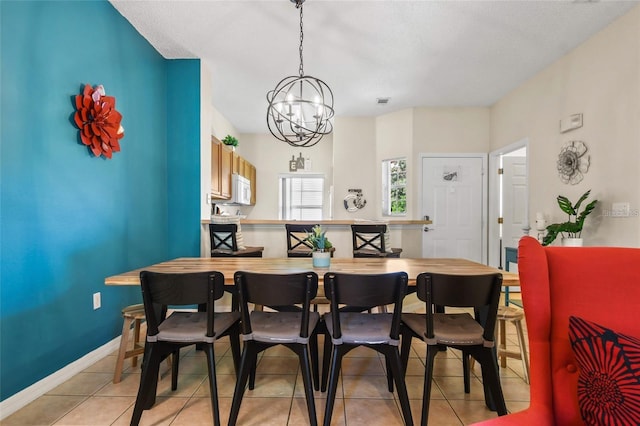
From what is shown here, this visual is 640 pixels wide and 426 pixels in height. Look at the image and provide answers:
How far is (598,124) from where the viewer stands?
2.80 m

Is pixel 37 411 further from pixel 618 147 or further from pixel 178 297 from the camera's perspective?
pixel 618 147

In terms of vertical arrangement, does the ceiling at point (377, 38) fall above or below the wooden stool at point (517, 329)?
above

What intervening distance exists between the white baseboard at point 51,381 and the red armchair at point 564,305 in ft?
7.88

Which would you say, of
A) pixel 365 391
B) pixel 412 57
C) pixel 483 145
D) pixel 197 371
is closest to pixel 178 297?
pixel 197 371

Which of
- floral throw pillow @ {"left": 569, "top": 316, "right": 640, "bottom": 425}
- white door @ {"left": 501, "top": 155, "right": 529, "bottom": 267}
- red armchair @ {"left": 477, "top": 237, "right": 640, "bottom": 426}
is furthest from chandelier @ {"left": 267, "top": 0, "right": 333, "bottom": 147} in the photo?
white door @ {"left": 501, "top": 155, "right": 529, "bottom": 267}

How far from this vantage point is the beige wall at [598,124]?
2.48 metres

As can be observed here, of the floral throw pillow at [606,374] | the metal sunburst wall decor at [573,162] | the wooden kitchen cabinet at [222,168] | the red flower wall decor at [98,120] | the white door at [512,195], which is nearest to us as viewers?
the floral throw pillow at [606,374]

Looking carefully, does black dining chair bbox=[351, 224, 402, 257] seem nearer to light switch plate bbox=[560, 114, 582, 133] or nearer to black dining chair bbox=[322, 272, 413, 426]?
black dining chair bbox=[322, 272, 413, 426]

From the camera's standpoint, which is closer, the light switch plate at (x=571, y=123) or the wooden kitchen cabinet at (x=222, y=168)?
the light switch plate at (x=571, y=123)

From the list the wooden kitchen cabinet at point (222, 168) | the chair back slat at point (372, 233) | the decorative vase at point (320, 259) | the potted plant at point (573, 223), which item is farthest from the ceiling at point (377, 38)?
the decorative vase at point (320, 259)

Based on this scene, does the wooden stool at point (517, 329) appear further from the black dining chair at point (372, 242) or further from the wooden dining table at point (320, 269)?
the black dining chair at point (372, 242)

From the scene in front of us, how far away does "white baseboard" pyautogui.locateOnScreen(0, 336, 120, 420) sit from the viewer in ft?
5.49

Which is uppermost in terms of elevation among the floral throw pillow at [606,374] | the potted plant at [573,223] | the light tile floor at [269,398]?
the potted plant at [573,223]

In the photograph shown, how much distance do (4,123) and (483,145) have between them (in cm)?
533
